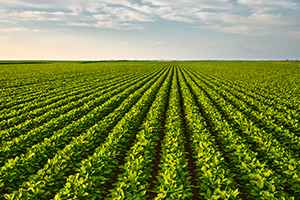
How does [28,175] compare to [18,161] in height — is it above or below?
below

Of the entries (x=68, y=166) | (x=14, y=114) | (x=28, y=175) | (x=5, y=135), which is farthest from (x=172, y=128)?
(x=14, y=114)

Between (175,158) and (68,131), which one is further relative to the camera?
(68,131)

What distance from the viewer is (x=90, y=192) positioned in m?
4.73

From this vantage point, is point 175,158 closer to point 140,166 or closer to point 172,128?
point 140,166

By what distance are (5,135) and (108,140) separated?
4.79 metres

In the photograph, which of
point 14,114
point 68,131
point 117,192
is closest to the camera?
point 117,192

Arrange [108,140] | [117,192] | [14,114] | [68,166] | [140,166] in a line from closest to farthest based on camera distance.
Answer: [117,192] → [140,166] → [68,166] → [108,140] → [14,114]

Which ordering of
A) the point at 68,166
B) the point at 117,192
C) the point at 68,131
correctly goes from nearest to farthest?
the point at 117,192
the point at 68,166
the point at 68,131

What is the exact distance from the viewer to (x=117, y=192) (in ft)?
15.3

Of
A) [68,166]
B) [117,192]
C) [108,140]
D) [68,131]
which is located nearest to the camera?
[117,192]

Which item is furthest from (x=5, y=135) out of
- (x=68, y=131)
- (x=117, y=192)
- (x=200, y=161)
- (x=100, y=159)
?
(x=200, y=161)

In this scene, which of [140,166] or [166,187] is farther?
[140,166]

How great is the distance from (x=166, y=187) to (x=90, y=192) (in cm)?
205

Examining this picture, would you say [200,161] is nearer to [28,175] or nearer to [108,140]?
[108,140]
